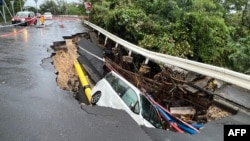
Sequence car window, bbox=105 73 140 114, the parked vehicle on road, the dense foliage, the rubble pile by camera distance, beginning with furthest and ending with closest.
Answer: the parked vehicle on road → the dense foliage → the rubble pile → car window, bbox=105 73 140 114

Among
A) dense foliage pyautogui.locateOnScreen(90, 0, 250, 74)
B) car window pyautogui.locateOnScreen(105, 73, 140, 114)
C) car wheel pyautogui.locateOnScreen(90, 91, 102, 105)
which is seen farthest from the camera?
dense foliage pyautogui.locateOnScreen(90, 0, 250, 74)

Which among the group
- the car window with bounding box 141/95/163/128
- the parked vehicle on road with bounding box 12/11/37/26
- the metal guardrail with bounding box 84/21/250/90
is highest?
the parked vehicle on road with bounding box 12/11/37/26

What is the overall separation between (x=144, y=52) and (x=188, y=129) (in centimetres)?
331

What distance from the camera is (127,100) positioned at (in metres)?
6.64

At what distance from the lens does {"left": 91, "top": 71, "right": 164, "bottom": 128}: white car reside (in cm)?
611

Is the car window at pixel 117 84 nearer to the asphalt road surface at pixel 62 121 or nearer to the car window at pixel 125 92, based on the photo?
the car window at pixel 125 92

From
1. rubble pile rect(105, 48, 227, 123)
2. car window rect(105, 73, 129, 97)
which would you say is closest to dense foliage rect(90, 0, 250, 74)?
rubble pile rect(105, 48, 227, 123)

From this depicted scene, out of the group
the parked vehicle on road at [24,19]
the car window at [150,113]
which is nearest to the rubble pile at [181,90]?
the car window at [150,113]

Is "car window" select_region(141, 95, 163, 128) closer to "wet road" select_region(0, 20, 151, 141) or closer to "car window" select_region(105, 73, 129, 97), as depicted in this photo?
"car window" select_region(105, 73, 129, 97)

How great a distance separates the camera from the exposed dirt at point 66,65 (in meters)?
9.48

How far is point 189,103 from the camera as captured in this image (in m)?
7.38

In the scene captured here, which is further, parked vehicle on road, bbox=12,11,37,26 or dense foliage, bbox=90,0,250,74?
parked vehicle on road, bbox=12,11,37,26

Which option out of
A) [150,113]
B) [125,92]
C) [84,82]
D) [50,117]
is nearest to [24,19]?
[84,82]

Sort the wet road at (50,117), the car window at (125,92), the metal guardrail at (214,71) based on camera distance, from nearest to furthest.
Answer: the wet road at (50,117), the metal guardrail at (214,71), the car window at (125,92)
